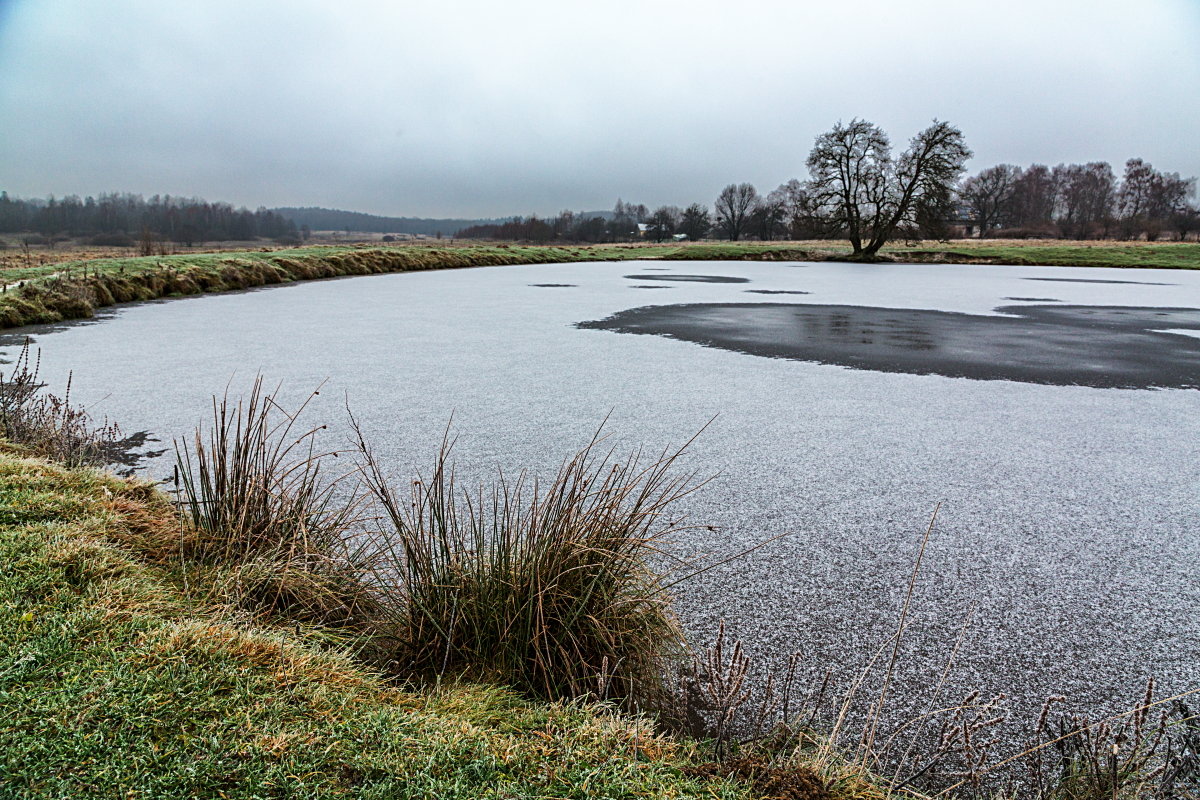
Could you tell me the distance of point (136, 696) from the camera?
61.3 inches

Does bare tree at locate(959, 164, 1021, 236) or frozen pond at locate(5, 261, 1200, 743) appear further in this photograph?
bare tree at locate(959, 164, 1021, 236)

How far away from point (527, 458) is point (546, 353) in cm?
363

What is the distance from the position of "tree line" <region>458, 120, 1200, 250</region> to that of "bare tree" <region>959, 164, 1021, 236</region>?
98 mm

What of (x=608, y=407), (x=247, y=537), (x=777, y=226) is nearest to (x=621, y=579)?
(x=247, y=537)

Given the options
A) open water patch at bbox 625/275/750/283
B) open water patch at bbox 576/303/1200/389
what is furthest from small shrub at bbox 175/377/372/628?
open water patch at bbox 625/275/750/283

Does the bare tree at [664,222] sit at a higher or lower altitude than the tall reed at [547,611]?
higher

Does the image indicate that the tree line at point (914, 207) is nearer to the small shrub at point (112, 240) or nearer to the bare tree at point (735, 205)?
the bare tree at point (735, 205)

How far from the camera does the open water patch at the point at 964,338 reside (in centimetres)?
679

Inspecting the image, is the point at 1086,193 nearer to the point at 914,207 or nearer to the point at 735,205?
the point at 735,205

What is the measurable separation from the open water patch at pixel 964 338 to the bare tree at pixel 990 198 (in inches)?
2093

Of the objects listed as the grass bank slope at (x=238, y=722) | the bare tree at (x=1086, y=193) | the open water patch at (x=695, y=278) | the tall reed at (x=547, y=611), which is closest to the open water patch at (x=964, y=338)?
the tall reed at (x=547, y=611)

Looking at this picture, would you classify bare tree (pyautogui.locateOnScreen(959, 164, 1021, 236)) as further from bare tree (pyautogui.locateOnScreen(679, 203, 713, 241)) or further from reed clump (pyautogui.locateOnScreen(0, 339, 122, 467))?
reed clump (pyautogui.locateOnScreen(0, 339, 122, 467))

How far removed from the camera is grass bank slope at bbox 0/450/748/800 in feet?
4.51

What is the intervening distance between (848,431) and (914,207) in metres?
27.2
